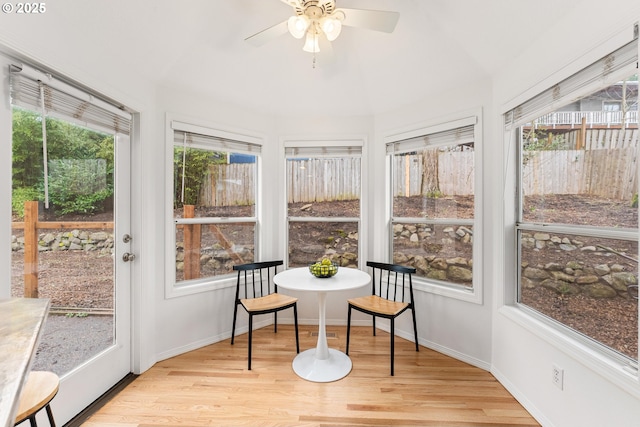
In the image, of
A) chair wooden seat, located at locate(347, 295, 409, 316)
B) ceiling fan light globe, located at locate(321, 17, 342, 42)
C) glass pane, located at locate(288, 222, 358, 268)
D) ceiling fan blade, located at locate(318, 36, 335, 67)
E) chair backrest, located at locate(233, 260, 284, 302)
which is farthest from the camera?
glass pane, located at locate(288, 222, 358, 268)

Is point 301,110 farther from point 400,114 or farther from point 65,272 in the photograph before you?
point 65,272

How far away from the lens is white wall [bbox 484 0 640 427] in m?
1.32

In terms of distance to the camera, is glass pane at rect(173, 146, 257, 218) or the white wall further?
glass pane at rect(173, 146, 257, 218)

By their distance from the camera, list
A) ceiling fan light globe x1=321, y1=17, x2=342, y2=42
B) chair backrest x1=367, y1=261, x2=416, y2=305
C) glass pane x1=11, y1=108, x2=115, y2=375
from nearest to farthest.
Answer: glass pane x1=11, y1=108, x2=115, y2=375
ceiling fan light globe x1=321, y1=17, x2=342, y2=42
chair backrest x1=367, y1=261, x2=416, y2=305

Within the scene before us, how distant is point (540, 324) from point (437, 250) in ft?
3.26

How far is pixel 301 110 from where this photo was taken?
118 inches

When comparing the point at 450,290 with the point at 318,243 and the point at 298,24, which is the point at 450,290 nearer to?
the point at 318,243

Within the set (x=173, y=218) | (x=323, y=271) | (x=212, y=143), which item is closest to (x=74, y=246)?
(x=173, y=218)

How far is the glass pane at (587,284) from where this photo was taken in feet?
4.57

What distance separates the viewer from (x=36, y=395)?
101cm

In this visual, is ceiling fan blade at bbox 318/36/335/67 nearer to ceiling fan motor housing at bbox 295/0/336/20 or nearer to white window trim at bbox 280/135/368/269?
ceiling fan motor housing at bbox 295/0/336/20

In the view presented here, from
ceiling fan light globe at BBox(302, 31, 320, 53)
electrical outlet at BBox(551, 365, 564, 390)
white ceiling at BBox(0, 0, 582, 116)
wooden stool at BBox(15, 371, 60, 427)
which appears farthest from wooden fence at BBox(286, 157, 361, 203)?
wooden stool at BBox(15, 371, 60, 427)

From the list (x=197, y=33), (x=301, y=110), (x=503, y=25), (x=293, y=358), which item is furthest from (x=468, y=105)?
(x=293, y=358)

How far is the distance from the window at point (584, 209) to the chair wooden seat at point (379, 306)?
2.91 ft
